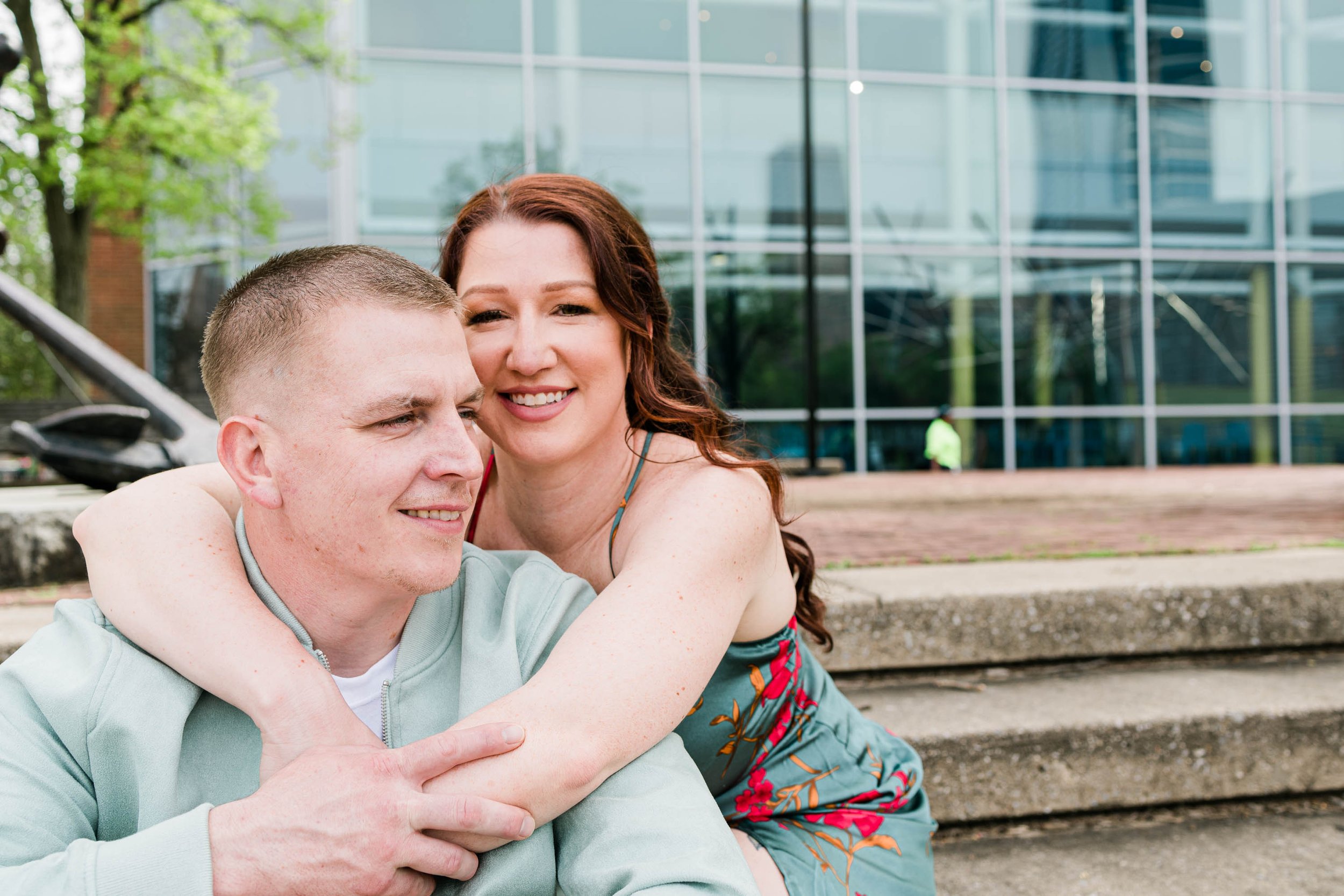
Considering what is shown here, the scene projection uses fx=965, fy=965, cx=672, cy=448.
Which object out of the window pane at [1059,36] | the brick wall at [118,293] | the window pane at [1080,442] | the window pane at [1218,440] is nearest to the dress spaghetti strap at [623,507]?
the window pane at [1080,442]

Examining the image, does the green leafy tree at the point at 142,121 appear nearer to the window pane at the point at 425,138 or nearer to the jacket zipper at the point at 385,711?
the window pane at the point at 425,138

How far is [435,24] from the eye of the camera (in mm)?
13148

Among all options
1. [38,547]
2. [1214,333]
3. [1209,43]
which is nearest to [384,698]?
[38,547]

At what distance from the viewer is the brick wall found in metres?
15.0

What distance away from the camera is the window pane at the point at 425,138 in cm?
1305

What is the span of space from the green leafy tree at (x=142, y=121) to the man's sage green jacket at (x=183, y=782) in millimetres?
11549

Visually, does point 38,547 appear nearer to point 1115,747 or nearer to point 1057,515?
point 1115,747

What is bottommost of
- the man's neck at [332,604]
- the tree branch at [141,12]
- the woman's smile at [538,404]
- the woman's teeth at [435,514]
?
the man's neck at [332,604]

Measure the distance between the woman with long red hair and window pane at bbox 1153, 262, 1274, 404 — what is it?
A: 579 inches

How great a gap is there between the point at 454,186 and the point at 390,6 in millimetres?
2562

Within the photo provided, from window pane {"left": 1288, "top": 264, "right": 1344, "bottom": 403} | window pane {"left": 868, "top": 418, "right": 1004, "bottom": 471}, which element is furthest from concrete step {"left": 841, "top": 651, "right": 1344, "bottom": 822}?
window pane {"left": 1288, "top": 264, "right": 1344, "bottom": 403}

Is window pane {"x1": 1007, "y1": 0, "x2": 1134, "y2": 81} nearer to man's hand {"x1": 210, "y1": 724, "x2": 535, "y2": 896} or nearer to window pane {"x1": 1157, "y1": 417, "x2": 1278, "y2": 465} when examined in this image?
window pane {"x1": 1157, "y1": 417, "x2": 1278, "y2": 465}

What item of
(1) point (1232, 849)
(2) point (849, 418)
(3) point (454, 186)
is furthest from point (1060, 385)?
(1) point (1232, 849)

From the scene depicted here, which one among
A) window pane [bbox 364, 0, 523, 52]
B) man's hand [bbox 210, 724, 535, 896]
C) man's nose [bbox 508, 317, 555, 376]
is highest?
window pane [bbox 364, 0, 523, 52]
